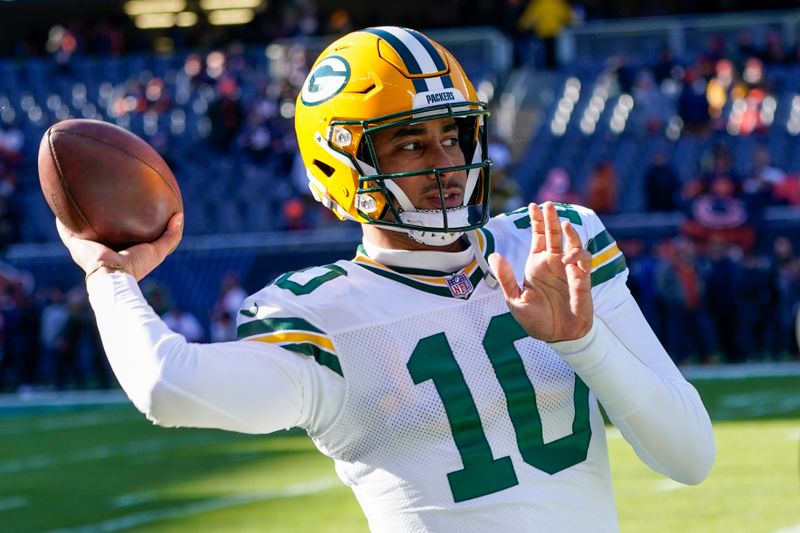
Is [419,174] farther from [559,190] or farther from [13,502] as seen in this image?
[559,190]

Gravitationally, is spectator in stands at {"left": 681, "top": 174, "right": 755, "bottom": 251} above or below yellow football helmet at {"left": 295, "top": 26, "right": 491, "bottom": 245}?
below

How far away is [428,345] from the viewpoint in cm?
256

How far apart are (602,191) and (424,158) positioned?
11.8 metres

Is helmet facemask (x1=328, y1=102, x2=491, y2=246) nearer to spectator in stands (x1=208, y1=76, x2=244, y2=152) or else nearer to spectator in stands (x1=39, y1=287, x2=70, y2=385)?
spectator in stands (x1=39, y1=287, x2=70, y2=385)

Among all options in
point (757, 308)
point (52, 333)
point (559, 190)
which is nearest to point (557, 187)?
point (559, 190)

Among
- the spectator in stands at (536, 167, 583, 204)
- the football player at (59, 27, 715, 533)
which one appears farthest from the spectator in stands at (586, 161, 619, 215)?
the football player at (59, 27, 715, 533)

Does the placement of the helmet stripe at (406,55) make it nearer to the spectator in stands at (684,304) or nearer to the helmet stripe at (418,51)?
the helmet stripe at (418,51)

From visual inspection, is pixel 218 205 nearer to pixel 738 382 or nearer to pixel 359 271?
pixel 738 382

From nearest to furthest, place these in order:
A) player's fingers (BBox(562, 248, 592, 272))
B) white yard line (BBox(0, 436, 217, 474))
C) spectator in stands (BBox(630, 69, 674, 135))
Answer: player's fingers (BBox(562, 248, 592, 272)) → white yard line (BBox(0, 436, 217, 474)) → spectator in stands (BBox(630, 69, 674, 135))

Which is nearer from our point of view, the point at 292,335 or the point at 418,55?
the point at 292,335

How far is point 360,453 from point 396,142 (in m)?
0.60

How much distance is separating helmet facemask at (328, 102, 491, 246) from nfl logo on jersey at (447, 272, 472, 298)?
8cm

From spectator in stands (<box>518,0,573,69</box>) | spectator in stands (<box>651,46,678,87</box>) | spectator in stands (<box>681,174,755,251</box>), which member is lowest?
spectator in stands (<box>681,174,755,251</box>)

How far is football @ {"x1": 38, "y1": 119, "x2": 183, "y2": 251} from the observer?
2518 millimetres
